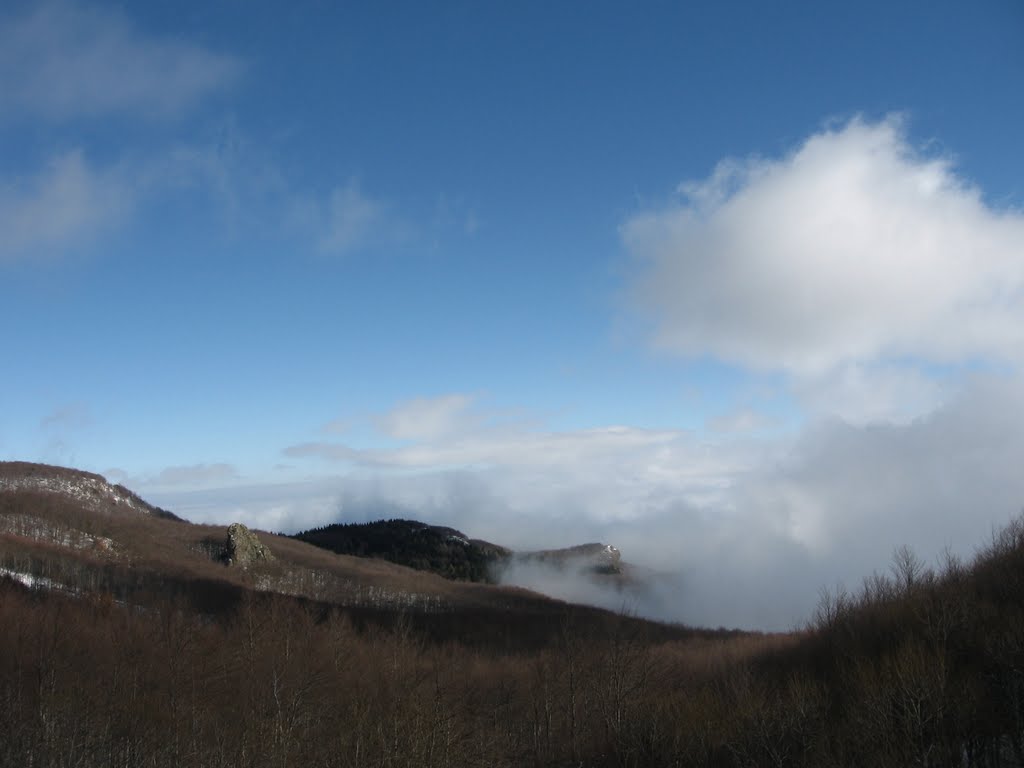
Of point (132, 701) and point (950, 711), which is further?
point (132, 701)

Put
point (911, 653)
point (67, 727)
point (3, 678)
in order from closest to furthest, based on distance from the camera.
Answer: point (911, 653), point (67, 727), point (3, 678)

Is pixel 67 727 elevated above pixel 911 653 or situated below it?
below

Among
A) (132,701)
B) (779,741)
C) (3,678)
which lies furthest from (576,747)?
(3,678)

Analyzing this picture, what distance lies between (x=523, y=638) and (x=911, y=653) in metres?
142

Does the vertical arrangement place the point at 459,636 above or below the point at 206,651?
below

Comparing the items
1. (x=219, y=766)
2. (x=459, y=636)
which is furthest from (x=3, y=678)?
(x=459, y=636)

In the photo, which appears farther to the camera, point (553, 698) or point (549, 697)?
point (553, 698)

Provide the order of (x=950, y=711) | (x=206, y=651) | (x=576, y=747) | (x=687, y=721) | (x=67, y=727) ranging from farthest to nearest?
(x=206, y=651), (x=576, y=747), (x=687, y=721), (x=67, y=727), (x=950, y=711)

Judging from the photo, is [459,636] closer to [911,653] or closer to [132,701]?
[132,701]

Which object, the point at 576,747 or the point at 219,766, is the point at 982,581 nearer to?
the point at 576,747

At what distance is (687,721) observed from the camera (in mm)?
50125

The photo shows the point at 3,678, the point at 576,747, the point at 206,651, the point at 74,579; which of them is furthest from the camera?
the point at 74,579

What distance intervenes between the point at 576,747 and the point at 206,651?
1351 inches

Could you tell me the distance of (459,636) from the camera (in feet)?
565
